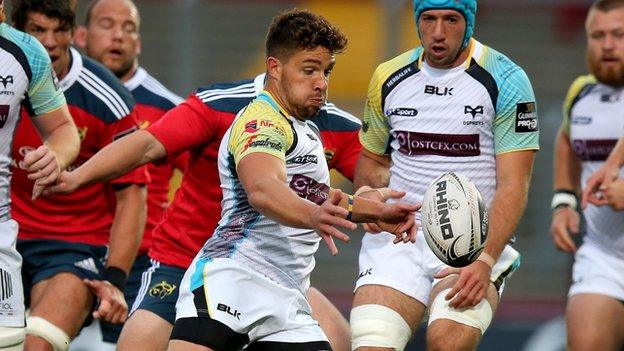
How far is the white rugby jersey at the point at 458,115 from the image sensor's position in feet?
22.2

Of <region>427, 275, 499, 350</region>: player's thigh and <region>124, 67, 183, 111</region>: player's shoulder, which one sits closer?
<region>427, 275, 499, 350</region>: player's thigh

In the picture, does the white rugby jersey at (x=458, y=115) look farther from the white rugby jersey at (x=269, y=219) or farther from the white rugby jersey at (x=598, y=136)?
the white rugby jersey at (x=598, y=136)

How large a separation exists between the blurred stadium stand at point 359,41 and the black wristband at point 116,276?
6895 millimetres

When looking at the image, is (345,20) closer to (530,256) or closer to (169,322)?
(530,256)

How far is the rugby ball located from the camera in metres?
5.90

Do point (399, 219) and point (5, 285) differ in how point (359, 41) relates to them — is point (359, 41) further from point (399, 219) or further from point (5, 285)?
point (399, 219)

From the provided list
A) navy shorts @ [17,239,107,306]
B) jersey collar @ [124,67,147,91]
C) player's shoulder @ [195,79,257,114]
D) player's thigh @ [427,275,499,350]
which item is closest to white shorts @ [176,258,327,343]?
player's thigh @ [427,275,499,350]

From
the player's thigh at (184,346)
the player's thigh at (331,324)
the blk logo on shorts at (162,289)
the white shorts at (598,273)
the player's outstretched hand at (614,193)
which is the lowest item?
the white shorts at (598,273)

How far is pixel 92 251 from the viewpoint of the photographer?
7742mm

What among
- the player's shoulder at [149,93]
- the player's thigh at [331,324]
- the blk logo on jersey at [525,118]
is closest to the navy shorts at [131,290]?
the player's shoulder at [149,93]

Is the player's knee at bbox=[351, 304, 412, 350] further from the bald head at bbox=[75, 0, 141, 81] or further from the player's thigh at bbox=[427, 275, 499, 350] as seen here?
the bald head at bbox=[75, 0, 141, 81]

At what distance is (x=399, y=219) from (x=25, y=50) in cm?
220

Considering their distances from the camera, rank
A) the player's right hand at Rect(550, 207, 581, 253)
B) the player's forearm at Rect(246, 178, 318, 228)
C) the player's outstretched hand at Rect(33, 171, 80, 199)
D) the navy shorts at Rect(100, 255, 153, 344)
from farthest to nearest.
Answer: the navy shorts at Rect(100, 255, 153, 344), the player's right hand at Rect(550, 207, 581, 253), the player's outstretched hand at Rect(33, 171, 80, 199), the player's forearm at Rect(246, 178, 318, 228)

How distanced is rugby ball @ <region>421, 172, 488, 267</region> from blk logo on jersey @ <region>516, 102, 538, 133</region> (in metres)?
0.86
